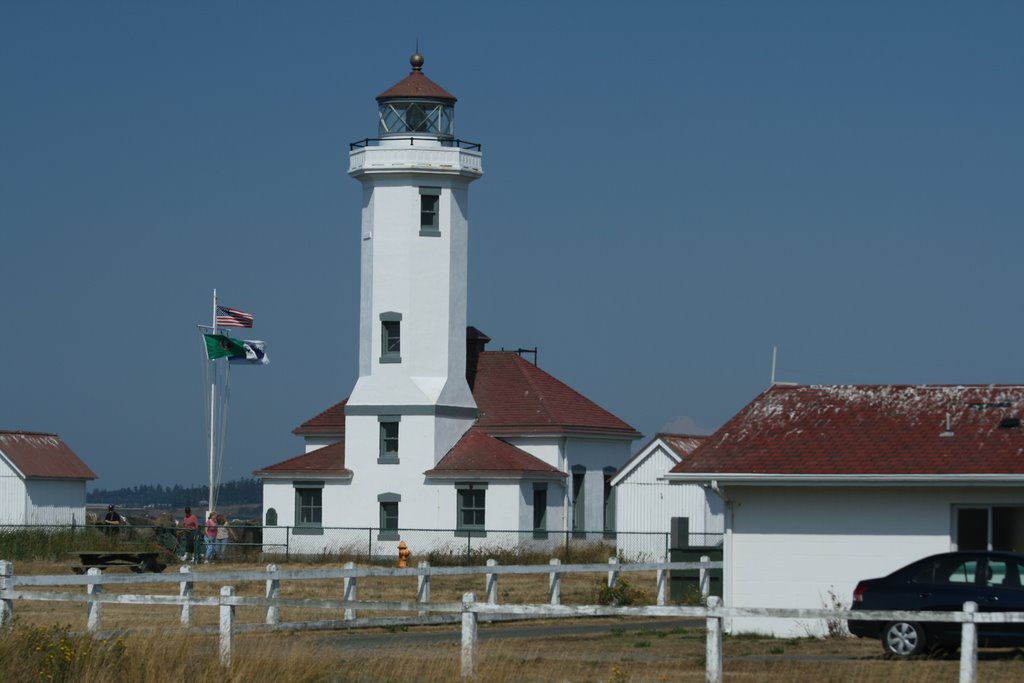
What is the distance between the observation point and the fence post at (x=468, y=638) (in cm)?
1773

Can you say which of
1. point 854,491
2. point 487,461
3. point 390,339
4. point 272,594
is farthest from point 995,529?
point 390,339

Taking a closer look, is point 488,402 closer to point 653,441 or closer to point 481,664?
point 653,441

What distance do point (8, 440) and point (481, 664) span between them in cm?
4446

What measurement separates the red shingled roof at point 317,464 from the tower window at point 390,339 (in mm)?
3636

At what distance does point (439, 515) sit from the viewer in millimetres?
52469

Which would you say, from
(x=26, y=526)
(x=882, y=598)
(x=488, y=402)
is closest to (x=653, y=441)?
(x=488, y=402)

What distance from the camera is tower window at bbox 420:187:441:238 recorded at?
52281 mm

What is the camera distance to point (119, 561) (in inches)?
1558

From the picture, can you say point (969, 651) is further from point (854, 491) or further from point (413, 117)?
point (413, 117)

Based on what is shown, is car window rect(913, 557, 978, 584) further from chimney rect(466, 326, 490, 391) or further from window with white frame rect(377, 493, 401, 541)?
chimney rect(466, 326, 490, 391)

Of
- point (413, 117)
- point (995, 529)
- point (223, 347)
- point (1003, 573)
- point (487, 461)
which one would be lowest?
point (1003, 573)

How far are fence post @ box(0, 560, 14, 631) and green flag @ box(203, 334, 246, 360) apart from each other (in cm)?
3270

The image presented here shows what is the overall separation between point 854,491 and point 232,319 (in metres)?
31.3

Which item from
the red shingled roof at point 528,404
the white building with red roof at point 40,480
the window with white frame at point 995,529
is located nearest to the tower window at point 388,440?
the red shingled roof at point 528,404
